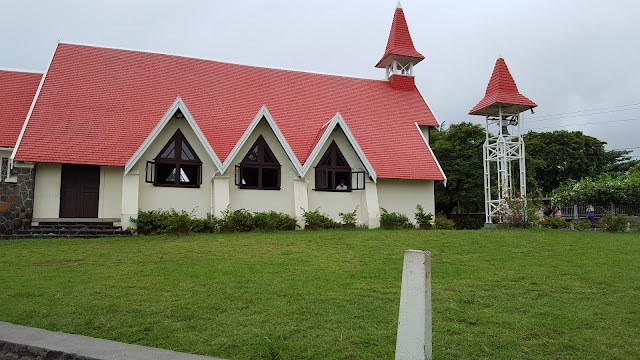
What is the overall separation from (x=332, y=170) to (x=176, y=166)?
624cm

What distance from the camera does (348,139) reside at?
21.2 metres

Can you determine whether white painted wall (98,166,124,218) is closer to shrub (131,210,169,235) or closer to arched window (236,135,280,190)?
shrub (131,210,169,235)

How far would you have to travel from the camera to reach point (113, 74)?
2248 cm

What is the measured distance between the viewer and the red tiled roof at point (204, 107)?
19.3m

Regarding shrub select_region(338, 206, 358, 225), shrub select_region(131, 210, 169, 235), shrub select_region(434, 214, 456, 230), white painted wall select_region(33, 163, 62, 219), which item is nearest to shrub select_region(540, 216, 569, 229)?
shrub select_region(434, 214, 456, 230)

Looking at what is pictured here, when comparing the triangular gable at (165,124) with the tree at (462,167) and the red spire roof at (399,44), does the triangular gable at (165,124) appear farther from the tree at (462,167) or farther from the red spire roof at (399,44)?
the tree at (462,167)

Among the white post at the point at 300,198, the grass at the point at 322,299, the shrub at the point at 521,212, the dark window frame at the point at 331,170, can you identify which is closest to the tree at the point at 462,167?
the shrub at the point at 521,212

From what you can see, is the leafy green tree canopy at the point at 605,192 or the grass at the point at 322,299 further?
the leafy green tree canopy at the point at 605,192

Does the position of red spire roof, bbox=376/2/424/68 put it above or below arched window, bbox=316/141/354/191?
above

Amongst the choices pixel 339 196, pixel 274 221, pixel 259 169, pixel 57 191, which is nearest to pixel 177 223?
pixel 274 221

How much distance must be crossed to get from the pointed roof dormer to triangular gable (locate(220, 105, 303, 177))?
1033 cm

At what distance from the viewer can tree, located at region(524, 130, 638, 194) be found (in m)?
47.8

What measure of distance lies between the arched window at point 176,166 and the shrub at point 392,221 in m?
7.43

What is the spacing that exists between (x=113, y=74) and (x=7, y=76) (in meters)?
4.20
